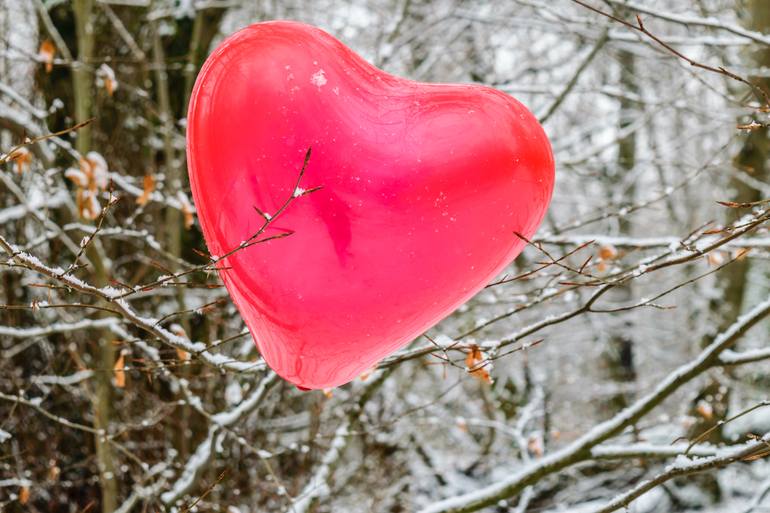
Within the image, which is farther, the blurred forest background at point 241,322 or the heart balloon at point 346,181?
the blurred forest background at point 241,322

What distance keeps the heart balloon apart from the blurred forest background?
47 centimetres

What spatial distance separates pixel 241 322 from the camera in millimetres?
4328

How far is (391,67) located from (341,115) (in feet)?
15.1

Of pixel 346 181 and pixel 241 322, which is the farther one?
pixel 241 322

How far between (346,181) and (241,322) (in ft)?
10.7

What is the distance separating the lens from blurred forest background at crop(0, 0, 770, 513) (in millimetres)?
2676

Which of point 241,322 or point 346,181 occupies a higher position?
point 346,181

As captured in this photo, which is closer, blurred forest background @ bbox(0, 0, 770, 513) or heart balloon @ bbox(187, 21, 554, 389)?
heart balloon @ bbox(187, 21, 554, 389)

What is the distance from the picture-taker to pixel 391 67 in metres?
5.65

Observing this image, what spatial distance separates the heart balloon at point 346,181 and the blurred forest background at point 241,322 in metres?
0.47

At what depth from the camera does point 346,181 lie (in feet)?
4.04

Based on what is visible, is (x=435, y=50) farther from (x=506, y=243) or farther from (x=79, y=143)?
(x=506, y=243)

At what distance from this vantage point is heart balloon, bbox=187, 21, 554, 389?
1.23m

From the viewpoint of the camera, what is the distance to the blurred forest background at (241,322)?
2676mm
